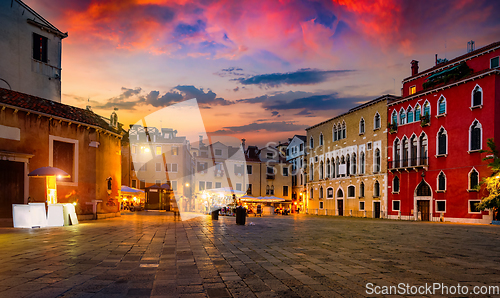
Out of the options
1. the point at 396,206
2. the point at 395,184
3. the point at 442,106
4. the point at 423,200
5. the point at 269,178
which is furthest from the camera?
the point at 269,178

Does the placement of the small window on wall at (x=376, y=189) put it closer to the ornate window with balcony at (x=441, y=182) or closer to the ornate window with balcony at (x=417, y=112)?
the ornate window with balcony at (x=441, y=182)

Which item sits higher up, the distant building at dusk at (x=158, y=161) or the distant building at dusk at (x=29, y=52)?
the distant building at dusk at (x=29, y=52)

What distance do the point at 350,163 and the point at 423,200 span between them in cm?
1205

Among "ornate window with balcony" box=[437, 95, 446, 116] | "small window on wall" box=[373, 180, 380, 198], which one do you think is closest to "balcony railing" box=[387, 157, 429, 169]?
"small window on wall" box=[373, 180, 380, 198]

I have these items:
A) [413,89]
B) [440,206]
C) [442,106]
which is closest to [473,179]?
[440,206]

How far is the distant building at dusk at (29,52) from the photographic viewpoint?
2448 cm

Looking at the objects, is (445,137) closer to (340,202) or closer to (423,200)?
(423,200)

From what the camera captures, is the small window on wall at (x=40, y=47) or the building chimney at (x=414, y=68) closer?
the small window on wall at (x=40, y=47)

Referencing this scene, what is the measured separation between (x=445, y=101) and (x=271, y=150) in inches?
1506

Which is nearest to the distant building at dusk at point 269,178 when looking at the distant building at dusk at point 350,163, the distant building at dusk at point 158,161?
the distant building at dusk at point 350,163

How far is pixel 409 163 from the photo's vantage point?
3619 cm

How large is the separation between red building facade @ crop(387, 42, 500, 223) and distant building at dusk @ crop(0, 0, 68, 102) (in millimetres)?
31417

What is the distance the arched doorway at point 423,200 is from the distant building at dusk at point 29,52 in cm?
3223

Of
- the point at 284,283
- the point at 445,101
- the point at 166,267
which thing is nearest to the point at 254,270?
the point at 284,283
